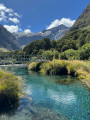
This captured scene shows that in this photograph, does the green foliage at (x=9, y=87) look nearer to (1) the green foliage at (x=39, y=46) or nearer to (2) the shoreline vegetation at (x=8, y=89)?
(2) the shoreline vegetation at (x=8, y=89)

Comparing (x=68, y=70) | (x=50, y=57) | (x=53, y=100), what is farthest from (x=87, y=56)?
(x=53, y=100)

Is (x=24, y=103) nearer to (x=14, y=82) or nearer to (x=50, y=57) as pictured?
(x=14, y=82)

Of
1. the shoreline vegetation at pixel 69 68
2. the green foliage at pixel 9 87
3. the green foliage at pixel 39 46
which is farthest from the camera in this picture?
the green foliage at pixel 39 46

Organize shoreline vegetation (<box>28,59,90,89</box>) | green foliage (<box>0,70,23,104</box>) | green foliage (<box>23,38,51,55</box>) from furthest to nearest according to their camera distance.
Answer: green foliage (<box>23,38,51,55</box>) < shoreline vegetation (<box>28,59,90,89</box>) < green foliage (<box>0,70,23,104</box>)

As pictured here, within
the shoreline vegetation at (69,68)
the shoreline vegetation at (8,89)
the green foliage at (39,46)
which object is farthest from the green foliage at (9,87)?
the green foliage at (39,46)

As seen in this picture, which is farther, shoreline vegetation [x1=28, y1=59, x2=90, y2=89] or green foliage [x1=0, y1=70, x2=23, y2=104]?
shoreline vegetation [x1=28, y1=59, x2=90, y2=89]

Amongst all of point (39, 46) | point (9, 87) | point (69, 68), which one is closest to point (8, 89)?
point (9, 87)

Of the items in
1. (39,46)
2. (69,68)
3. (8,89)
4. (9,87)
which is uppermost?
(39,46)

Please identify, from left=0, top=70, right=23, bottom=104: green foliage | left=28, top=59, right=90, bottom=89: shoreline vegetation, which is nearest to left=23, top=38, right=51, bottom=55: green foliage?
left=28, top=59, right=90, bottom=89: shoreline vegetation

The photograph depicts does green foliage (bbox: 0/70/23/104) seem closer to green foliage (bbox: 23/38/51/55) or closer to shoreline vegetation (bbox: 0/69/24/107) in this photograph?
shoreline vegetation (bbox: 0/69/24/107)

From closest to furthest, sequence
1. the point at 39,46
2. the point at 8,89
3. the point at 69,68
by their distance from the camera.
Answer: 1. the point at 8,89
2. the point at 69,68
3. the point at 39,46

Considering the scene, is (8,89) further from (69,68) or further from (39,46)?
(39,46)

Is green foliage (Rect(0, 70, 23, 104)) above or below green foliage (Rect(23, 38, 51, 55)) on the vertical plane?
below

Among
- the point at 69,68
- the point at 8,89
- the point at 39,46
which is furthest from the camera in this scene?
the point at 39,46
